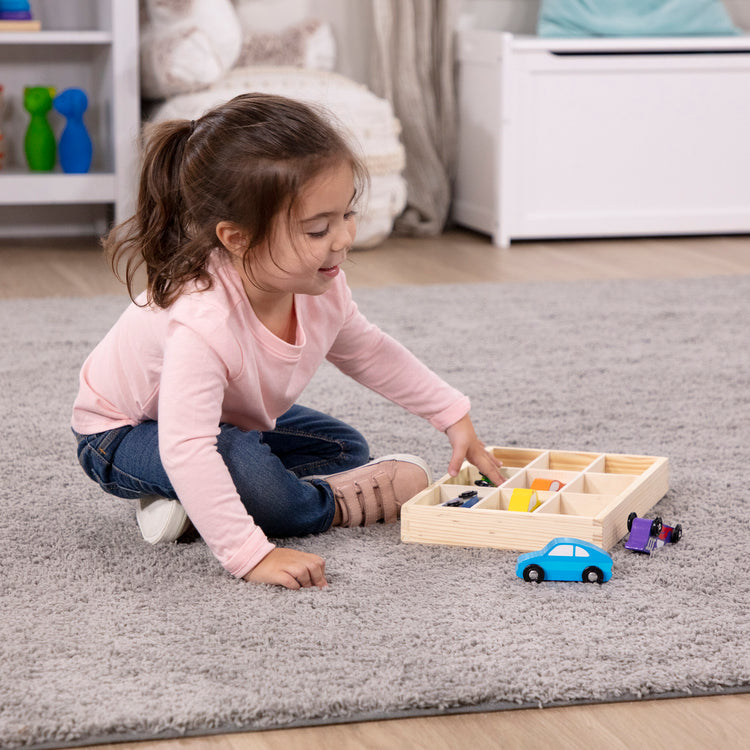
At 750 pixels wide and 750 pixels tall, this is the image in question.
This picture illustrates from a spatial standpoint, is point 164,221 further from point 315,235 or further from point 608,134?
point 608,134

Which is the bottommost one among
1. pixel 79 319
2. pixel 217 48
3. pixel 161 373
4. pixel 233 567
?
pixel 79 319

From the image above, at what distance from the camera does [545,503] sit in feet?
3.33

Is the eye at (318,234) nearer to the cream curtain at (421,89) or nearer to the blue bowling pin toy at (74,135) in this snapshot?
the blue bowling pin toy at (74,135)

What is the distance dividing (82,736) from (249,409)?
39 centimetres

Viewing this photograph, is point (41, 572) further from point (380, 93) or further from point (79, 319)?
point (380, 93)

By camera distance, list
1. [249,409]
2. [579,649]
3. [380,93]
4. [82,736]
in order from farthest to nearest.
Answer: [380,93] < [249,409] < [579,649] < [82,736]

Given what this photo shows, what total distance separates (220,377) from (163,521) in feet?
0.51

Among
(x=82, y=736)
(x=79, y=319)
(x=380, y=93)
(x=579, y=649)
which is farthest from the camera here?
(x=380, y=93)

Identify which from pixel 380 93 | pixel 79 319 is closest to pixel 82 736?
pixel 79 319

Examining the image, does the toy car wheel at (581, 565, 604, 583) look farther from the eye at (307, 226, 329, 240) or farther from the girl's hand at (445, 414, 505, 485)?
the eye at (307, 226, 329, 240)

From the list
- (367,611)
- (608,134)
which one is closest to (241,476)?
(367,611)

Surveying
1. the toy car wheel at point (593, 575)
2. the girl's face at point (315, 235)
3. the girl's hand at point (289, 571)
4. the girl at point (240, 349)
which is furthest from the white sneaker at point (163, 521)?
the toy car wheel at point (593, 575)

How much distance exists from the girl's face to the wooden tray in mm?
238

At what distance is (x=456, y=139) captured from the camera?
3.16m
